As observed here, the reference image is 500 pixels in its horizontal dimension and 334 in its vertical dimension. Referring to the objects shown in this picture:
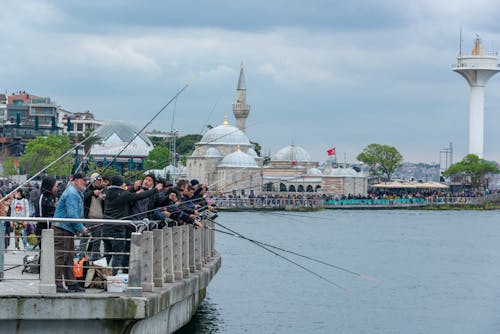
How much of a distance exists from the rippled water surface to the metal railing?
2.91 meters

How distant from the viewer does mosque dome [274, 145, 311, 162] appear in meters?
152

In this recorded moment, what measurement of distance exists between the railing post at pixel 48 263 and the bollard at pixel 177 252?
3433 millimetres

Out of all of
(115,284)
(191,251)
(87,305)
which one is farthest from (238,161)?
(87,305)

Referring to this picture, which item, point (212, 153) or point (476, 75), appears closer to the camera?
point (476, 75)

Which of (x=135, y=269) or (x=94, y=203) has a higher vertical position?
(x=94, y=203)

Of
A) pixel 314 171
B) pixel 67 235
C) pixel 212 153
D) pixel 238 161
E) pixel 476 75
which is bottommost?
pixel 67 235

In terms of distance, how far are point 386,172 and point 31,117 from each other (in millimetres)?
54626

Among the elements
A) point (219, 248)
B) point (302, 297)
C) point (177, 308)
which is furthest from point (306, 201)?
point (177, 308)

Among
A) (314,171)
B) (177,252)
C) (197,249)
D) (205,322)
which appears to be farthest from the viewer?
(314,171)

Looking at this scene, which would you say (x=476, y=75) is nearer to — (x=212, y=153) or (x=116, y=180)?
(x=212, y=153)

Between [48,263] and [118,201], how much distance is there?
2.15 metres

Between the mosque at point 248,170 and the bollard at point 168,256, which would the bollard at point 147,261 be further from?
the mosque at point 248,170

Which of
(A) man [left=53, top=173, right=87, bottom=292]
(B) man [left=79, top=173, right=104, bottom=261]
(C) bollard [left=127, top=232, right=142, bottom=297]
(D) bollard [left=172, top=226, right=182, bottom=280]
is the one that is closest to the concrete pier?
(C) bollard [left=127, top=232, right=142, bottom=297]

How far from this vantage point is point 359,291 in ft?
92.2
